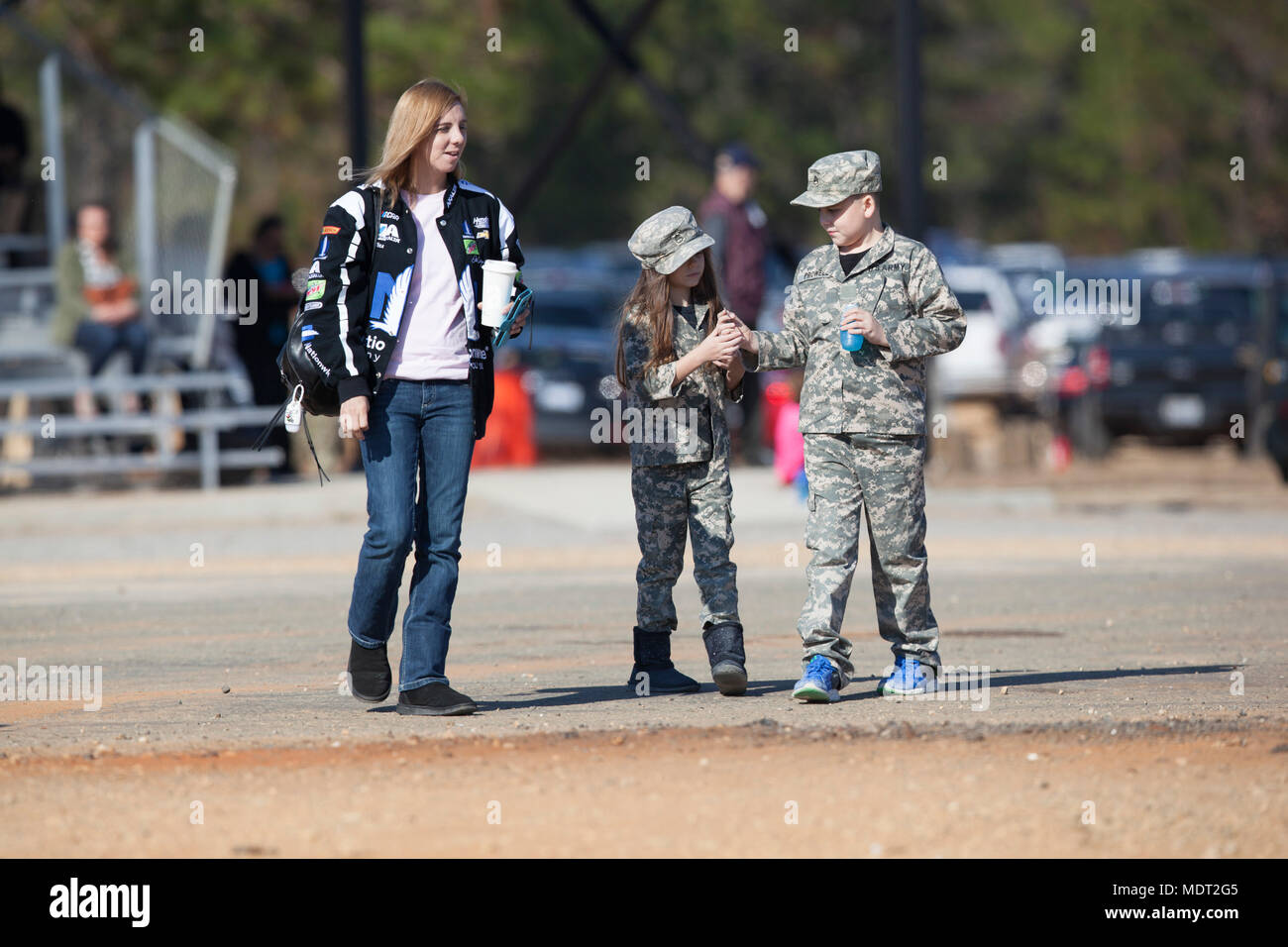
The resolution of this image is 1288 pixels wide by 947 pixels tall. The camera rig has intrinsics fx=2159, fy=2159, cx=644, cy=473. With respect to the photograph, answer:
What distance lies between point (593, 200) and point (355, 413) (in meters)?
49.3

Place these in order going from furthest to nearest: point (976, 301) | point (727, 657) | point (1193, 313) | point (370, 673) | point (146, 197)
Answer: point (976, 301) → point (1193, 313) → point (146, 197) → point (727, 657) → point (370, 673)

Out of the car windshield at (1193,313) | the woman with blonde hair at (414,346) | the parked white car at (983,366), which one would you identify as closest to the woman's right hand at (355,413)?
the woman with blonde hair at (414,346)

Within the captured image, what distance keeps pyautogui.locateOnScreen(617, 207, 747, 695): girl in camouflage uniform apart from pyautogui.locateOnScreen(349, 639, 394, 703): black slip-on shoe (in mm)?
954

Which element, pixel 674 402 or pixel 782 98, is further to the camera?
pixel 782 98

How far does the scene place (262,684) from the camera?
8.22 m

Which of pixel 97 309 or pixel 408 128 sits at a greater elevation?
pixel 97 309

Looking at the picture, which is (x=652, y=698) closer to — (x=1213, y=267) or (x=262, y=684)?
(x=262, y=684)

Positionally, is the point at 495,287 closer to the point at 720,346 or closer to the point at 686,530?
the point at 720,346

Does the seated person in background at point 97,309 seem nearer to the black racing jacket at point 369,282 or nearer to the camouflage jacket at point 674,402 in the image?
the camouflage jacket at point 674,402

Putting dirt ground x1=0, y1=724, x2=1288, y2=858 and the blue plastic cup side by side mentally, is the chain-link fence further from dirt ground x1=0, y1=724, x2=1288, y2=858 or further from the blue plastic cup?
dirt ground x1=0, y1=724, x2=1288, y2=858

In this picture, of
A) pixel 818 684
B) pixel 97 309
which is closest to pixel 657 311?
pixel 818 684

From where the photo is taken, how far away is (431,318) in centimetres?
705

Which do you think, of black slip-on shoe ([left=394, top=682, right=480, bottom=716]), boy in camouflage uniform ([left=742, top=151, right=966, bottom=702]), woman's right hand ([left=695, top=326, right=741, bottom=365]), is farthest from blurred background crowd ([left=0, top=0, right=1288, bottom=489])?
black slip-on shoe ([left=394, top=682, right=480, bottom=716])

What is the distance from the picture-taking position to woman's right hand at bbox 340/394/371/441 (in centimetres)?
684
